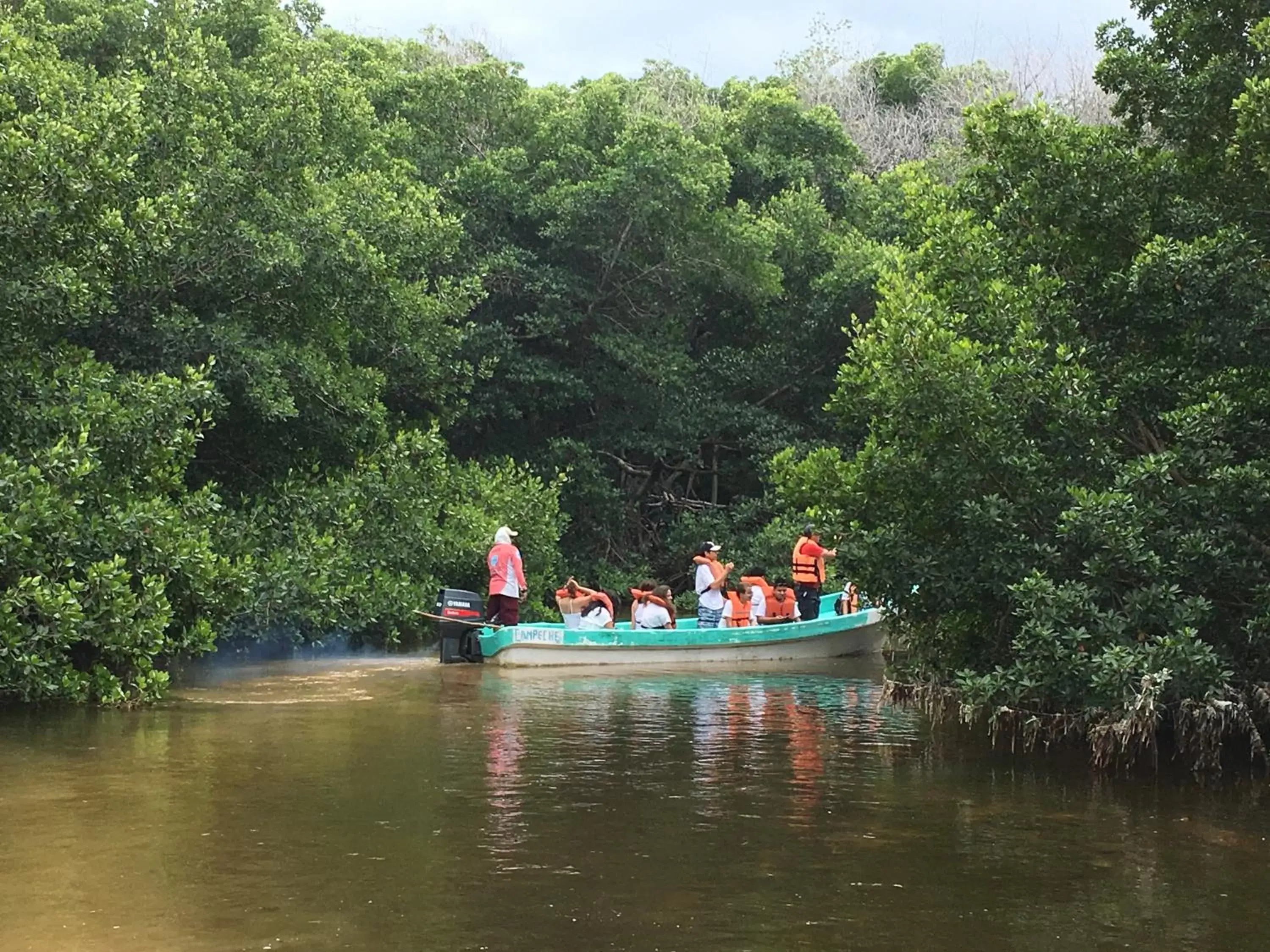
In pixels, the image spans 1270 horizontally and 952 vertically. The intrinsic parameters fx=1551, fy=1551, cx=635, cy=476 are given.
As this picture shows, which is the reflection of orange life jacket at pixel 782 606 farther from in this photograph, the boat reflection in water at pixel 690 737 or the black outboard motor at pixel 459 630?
the black outboard motor at pixel 459 630

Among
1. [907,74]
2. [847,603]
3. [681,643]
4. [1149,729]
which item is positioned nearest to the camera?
[1149,729]

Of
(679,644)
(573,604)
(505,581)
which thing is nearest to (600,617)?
(573,604)

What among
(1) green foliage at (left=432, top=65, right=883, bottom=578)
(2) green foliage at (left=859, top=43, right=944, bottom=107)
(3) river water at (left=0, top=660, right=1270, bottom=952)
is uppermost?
(2) green foliage at (left=859, top=43, right=944, bottom=107)

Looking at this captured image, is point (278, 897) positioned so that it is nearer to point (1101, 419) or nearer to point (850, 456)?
point (1101, 419)

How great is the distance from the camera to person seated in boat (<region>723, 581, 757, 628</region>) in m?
20.7

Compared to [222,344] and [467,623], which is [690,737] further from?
[222,344]

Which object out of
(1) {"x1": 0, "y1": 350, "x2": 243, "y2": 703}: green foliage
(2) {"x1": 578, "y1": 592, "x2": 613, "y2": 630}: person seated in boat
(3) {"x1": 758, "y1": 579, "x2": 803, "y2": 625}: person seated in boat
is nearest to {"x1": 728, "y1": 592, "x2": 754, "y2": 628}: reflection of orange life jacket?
(3) {"x1": 758, "y1": 579, "x2": 803, "y2": 625}: person seated in boat

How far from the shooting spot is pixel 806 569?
2222 cm

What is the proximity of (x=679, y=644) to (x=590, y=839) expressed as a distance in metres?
10.6

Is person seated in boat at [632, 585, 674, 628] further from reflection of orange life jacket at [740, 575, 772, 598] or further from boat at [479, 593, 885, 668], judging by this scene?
reflection of orange life jacket at [740, 575, 772, 598]

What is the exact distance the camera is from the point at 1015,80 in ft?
141

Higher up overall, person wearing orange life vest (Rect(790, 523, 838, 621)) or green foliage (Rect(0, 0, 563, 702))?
green foliage (Rect(0, 0, 563, 702))

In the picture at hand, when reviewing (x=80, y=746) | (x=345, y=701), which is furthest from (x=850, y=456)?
(x=80, y=746)

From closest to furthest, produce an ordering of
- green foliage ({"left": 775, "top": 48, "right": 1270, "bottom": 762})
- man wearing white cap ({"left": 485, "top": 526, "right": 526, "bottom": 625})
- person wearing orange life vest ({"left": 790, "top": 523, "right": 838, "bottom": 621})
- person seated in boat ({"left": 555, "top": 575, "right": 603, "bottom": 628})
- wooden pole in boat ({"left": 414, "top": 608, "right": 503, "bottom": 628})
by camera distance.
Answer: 1. green foliage ({"left": 775, "top": 48, "right": 1270, "bottom": 762})
2. wooden pole in boat ({"left": 414, "top": 608, "right": 503, "bottom": 628})
3. man wearing white cap ({"left": 485, "top": 526, "right": 526, "bottom": 625})
4. person seated in boat ({"left": 555, "top": 575, "right": 603, "bottom": 628})
5. person wearing orange life vest ({"left": 790, "top": 523, "right": 838, "bottom": 621})
